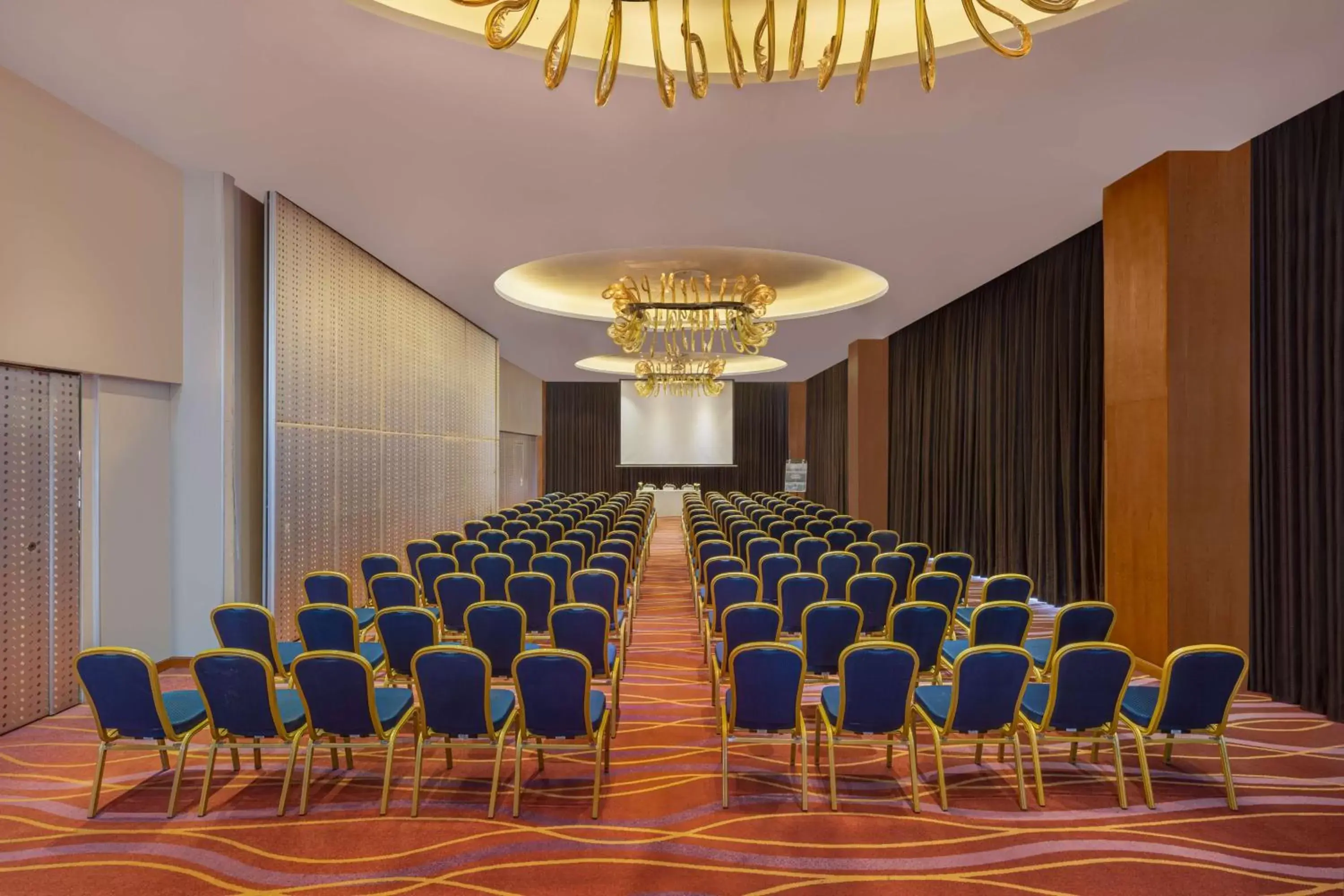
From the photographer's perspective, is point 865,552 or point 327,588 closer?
point 327,588

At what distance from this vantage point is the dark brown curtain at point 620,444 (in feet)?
95.8

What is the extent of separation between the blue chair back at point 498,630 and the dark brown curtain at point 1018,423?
21.8 feet

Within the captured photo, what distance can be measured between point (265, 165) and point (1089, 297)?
8332 millimetres

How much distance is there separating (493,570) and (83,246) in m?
4.00

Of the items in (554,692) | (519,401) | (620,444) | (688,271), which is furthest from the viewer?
(620,444)

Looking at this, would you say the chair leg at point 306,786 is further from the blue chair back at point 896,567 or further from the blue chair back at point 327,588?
the blue chair back at point 896,567

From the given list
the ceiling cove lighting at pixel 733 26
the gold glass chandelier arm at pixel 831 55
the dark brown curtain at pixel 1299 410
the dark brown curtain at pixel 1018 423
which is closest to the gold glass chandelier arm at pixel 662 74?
the gold glass chandelier arm at pixel 831 55

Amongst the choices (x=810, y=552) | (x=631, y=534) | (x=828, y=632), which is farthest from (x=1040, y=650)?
(x=631, y=534)

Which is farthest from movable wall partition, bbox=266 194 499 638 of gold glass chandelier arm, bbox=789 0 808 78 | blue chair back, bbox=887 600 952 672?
gold glass chandelier arm, bbox=789 0 808 78

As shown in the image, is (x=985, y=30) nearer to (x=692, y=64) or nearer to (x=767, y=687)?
(x=692, y=64)

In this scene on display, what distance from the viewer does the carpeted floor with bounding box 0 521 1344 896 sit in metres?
3.22

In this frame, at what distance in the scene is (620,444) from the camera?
1136 inches

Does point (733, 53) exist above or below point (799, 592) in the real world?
above

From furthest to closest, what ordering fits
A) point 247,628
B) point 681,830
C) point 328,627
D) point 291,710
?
point 328,627 → point 247,628 → point 291,710 → point 681,830
